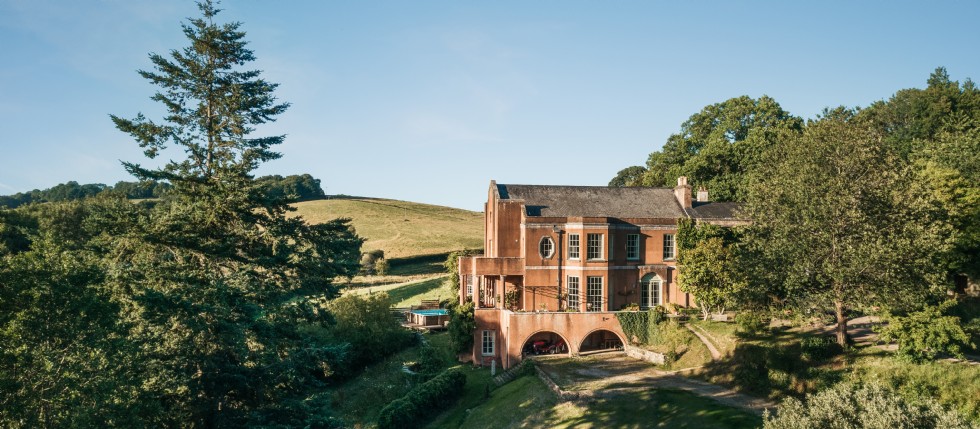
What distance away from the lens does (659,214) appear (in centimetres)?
4459

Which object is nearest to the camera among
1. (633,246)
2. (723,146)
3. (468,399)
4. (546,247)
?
(468,399)

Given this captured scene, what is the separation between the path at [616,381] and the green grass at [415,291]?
27649 mm

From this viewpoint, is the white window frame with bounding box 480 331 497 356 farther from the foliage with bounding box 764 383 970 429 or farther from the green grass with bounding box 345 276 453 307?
the foliage with bounding box 764 383 970 429

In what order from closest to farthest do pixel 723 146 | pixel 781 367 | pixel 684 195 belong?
1. pixel 781 367
2. pixel 684 195
3. pixel 723 146

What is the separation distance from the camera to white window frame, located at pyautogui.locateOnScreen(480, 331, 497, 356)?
41.2m

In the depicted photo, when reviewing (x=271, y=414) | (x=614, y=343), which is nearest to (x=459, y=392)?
(x=614, y=343)

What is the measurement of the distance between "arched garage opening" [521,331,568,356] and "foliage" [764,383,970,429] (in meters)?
24.1

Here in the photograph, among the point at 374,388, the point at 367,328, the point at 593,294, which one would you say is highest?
the point at 593,294

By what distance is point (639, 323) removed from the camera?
39.2 metres

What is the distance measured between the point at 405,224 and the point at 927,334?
89712 mm

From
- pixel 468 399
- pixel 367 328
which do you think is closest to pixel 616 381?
pixel 468 399

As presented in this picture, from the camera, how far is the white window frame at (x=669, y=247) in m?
43.3

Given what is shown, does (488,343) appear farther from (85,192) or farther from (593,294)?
(85,192)

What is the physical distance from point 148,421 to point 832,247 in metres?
27.8
